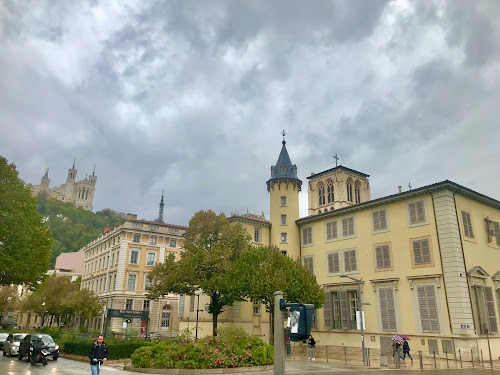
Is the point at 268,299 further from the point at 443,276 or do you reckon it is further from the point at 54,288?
A: the point at 54,288

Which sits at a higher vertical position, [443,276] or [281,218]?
[281,218]

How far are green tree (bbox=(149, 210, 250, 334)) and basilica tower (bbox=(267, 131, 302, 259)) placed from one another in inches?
240

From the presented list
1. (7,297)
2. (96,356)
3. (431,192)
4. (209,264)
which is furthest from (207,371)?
(7,297)

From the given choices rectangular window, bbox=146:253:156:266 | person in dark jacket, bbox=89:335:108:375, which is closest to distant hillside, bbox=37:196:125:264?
rectangular window, bbox=146:253:156:266

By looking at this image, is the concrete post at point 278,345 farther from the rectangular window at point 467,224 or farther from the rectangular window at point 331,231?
the rectangular window at point 331,231

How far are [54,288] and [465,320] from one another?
4992 centimetres

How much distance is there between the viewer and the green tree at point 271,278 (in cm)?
2920

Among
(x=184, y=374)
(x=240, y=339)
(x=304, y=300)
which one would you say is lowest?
(x=184, y=374)

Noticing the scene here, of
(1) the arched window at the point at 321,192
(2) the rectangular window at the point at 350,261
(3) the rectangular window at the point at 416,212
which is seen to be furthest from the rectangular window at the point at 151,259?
(3) the rectangular window at the point at 416,212

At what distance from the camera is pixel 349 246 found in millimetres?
34938

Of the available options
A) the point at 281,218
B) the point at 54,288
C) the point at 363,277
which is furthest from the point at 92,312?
the point at 363,277

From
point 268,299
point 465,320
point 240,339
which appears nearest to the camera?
point 240,339

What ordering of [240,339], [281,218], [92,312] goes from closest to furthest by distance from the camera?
[240,339], [281,218], [92,312]

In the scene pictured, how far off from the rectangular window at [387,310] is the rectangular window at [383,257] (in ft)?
6.13
